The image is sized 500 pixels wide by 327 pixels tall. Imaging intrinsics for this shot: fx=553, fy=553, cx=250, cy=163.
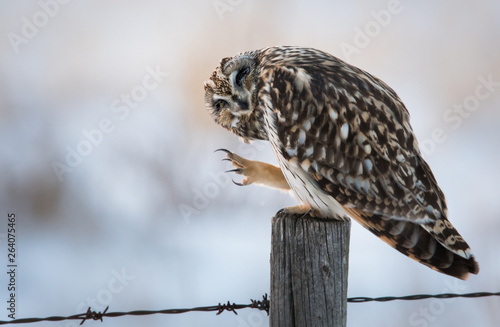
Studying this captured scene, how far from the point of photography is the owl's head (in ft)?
10.2

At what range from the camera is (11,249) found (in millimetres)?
5219

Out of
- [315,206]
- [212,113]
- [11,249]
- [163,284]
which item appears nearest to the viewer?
[315,206]

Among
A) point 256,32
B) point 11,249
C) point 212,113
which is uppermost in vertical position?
point 256,32

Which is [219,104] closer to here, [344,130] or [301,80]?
[301,80]

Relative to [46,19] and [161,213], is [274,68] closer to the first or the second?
[161,213]

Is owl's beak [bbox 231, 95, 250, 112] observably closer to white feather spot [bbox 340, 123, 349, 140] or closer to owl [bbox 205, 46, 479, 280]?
owl [bbox 205, 46, 479, 280]

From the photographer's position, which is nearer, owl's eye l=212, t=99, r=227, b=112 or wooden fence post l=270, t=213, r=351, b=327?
wooden fence post l=270, t=213, r=351, b=327

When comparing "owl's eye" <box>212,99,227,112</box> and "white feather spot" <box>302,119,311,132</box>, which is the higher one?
"owl's eye" <box>212,99,227,112</box>

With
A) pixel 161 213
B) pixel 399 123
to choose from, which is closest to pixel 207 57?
pixel 161 213

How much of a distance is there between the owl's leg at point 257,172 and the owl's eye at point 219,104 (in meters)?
0.28

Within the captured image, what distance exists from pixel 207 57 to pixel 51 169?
2.01 meters

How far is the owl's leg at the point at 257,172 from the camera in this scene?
3094 mm

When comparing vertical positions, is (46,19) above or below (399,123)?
above

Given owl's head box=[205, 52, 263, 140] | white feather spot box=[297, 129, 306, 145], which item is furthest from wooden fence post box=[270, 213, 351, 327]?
owl's head box=[205, 52, 263, 140]
